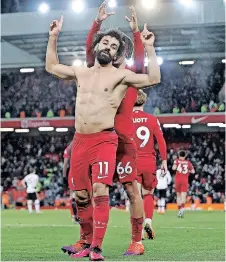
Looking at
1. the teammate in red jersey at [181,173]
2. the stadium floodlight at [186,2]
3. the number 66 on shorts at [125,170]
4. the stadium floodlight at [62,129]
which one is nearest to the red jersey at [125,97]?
the number 66 on shorts at [125,170]

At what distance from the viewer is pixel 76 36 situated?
3556 cm

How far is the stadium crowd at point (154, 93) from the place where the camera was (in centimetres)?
3684

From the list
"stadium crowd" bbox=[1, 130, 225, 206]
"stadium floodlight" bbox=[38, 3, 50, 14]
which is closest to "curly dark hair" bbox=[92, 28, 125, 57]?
"stadium crowd" bbox=[1, 130, 225, 206]

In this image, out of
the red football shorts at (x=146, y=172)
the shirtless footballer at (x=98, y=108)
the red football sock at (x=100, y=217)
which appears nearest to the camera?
the red football sock at (x=100, y=217)

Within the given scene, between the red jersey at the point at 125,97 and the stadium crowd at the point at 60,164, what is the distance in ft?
79.3

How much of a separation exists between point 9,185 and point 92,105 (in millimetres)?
30012

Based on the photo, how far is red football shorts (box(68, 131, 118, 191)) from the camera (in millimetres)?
7043

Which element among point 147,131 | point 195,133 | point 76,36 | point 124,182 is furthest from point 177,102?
point 124,182

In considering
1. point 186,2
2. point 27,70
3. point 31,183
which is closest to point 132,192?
point 31,183

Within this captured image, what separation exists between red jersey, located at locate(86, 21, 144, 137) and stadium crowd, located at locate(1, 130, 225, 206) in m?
24.2

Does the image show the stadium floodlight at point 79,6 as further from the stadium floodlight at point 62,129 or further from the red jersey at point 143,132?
the red jersey at point 143,132

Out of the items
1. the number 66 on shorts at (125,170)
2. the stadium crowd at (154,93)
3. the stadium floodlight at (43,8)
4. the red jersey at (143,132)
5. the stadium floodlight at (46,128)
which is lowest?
the number 66 on shorts at (125,170)

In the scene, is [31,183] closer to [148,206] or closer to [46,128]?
[46,128]

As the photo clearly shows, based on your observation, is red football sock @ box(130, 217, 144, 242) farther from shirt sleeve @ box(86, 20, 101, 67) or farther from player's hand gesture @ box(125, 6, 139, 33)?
player's hand gesture @ box(125, 6, 139, 33)
